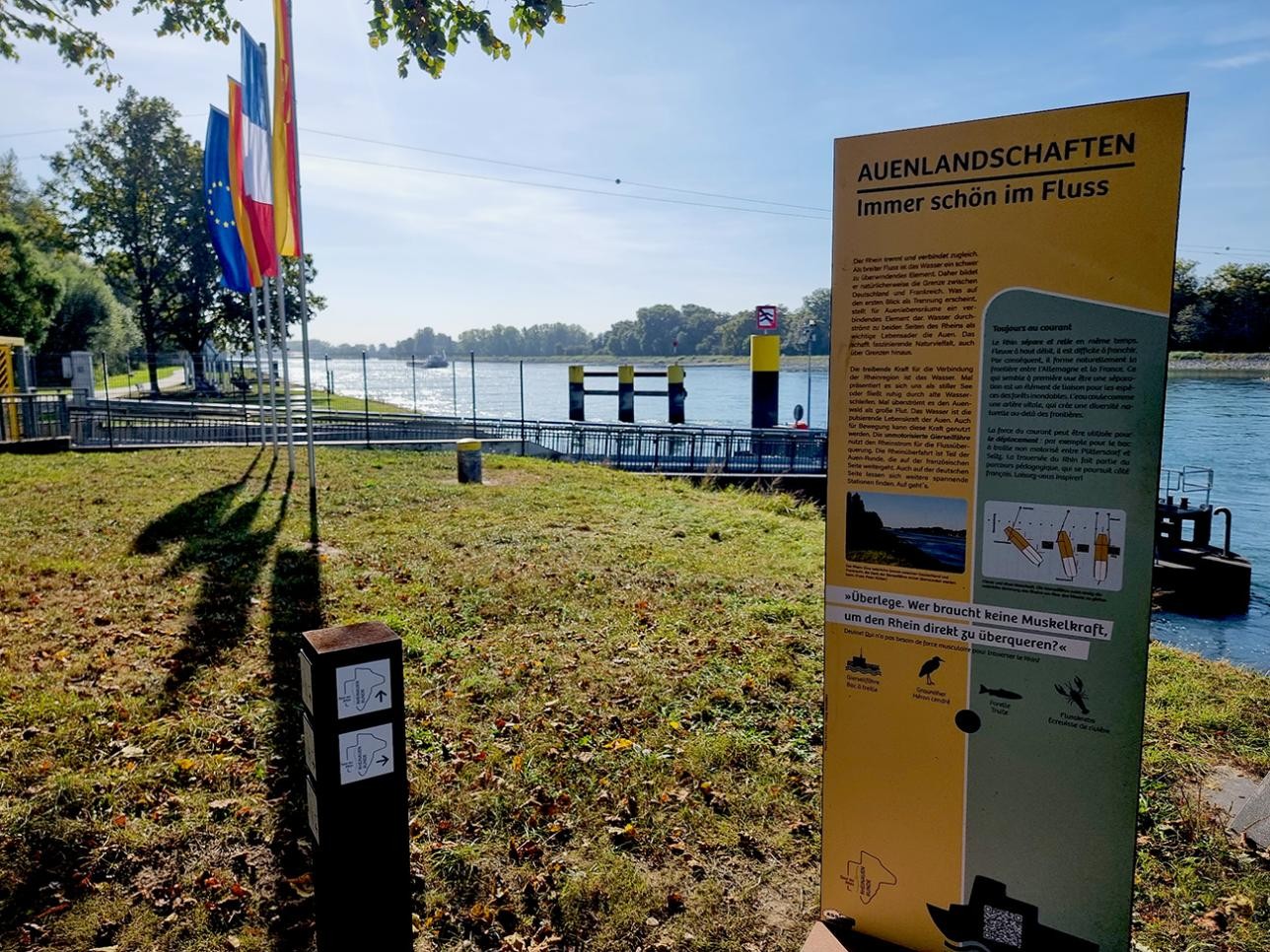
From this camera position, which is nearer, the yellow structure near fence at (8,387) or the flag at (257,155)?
the flag at (257,155)

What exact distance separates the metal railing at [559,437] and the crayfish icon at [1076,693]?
19.7 meters

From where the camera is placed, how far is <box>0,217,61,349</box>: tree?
42188mm

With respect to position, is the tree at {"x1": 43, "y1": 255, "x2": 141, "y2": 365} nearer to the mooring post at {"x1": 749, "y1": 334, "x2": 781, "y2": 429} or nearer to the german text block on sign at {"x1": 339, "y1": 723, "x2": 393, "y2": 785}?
the mooring post at {"x1": 749, "y1": 334, "x2": 781, "y2": 429}

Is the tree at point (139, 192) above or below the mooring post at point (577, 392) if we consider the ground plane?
above

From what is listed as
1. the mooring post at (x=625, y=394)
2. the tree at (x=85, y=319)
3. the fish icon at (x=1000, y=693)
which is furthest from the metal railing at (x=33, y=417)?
the tree at (x=85, y=319)

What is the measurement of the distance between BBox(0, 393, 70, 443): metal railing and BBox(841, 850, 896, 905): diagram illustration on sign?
1938 cm

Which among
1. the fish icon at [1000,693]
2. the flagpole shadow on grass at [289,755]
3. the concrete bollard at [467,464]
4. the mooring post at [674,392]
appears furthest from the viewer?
the mooring post at [674,392]

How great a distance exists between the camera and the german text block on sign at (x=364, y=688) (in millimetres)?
2471

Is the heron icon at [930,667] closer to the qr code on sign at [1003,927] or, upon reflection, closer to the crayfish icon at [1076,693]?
the crayfish icon at [1076,693]

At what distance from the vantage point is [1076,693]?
2.63 m

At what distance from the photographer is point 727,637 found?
22.6 feet

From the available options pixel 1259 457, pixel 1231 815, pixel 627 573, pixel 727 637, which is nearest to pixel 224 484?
pixel 627 573

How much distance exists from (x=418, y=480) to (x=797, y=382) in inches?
5628

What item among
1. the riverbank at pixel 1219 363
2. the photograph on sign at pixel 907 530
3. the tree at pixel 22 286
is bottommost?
the photograph on sign at pixel 907 530
